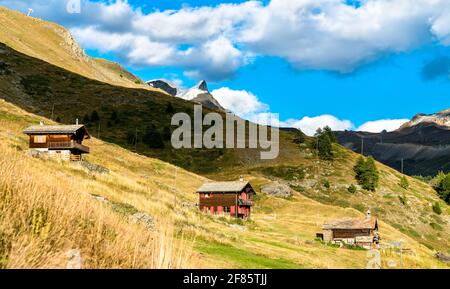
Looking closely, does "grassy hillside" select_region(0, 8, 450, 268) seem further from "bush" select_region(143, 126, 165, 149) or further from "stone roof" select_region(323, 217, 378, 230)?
"stone roof" select_region(323, 217, 378, 230)

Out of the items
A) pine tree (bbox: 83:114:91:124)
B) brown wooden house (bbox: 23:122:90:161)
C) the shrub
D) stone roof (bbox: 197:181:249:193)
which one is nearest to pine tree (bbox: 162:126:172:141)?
pine tree (bbox: 83:114:91:124)

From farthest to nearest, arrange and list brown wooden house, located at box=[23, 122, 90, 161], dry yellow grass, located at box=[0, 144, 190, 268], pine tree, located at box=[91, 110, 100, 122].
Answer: pine tree, located at box=[91, 110, 100, 122] → brown wooden house, located at box=[23, 122, 90, 161] → dry yellow grass, located at box=[0, 144, 190, 268]

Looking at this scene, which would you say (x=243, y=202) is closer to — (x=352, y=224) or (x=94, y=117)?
(x=352, y=224)

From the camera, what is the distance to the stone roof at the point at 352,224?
72.1 metres

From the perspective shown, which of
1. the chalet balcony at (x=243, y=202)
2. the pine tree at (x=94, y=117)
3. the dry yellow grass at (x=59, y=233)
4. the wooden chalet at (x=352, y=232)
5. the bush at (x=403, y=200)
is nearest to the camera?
the dry yellow grass at (x=59, y=233)

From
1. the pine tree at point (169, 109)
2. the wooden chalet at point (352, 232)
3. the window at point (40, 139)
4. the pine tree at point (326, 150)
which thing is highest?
the pine tree at point (169, 109)

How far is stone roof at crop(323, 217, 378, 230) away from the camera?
72.1 metres

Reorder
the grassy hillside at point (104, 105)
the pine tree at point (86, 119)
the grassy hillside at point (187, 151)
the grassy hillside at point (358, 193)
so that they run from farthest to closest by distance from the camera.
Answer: the pine tree at point (86, 119)
the grassy hillside at point (104, 105)
the grassy hillside at point (187, 151)
the grassy hillside at point (358, 193)

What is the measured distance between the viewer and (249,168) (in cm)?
13912

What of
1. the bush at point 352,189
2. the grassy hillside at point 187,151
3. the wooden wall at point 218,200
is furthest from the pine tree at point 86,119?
the bush at point 352,189

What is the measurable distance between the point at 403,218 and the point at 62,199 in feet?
405

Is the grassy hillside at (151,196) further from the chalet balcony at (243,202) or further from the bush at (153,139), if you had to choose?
the chalet balcony at (243,202)

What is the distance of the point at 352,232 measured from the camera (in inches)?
2894

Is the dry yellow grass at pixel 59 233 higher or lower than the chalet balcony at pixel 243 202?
higher
